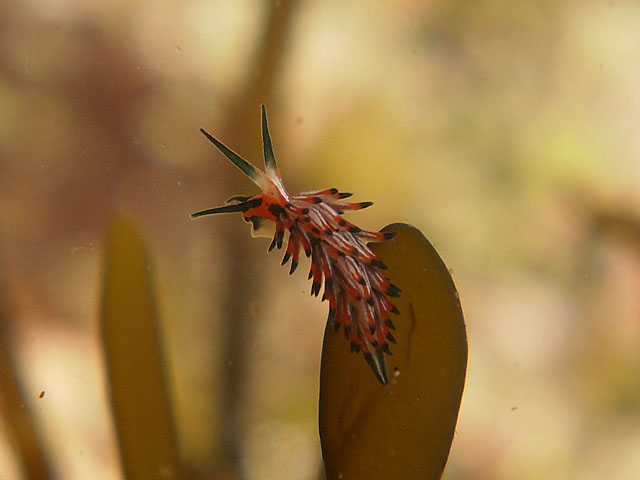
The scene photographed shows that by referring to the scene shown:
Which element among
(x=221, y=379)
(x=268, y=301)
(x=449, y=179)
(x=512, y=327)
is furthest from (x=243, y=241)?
(x=512, y=327)

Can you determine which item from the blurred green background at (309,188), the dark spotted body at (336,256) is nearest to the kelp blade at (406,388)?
the dark spotted body at (336,256)

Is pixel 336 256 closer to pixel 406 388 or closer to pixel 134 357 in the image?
pixel 406 388

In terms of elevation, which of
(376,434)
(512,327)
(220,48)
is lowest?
(376,434)

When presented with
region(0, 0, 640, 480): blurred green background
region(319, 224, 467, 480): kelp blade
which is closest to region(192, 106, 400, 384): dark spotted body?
region(319, 224, 467, 480): kelp blade

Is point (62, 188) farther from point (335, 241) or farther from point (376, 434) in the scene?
point (376, 434)

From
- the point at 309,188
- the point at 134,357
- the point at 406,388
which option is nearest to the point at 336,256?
the point at 406,388
